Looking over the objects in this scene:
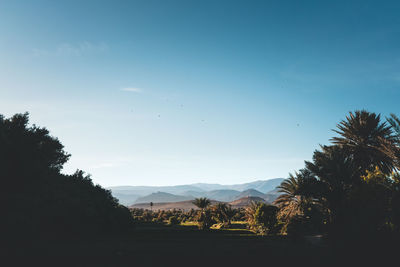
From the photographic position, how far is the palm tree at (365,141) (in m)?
20.9

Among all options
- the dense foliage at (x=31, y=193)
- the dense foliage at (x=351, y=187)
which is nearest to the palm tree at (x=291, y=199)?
the dense foliage at (x=351, y=187)

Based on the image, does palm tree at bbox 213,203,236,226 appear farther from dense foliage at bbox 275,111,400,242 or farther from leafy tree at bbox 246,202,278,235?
dense foliage at bbox 275,111,400,242

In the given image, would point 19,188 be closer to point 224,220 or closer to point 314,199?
point 314,199

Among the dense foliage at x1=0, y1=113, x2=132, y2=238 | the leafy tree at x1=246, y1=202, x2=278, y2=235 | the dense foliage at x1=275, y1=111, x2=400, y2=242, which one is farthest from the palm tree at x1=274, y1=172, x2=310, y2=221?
the dense foliage at x1=0, y1=113, x2=132, y2=238

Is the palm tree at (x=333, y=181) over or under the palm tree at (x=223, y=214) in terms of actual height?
over

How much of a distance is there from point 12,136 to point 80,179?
19.0m

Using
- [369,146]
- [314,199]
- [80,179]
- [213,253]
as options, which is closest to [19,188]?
[213,253]

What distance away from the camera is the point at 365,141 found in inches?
853

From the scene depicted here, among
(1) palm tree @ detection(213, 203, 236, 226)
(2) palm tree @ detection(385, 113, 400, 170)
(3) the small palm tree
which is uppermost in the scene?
(2) palm tree @ detection(385, 113, 400, 170)

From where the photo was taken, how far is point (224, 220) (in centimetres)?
3897

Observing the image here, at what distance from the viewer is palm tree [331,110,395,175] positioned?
20875 mm

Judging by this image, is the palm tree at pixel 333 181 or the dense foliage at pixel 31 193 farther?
the palm tree at pixel 333 181

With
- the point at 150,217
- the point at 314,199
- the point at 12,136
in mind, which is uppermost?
the point at 12,136

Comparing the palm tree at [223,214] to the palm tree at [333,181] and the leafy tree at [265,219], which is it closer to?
the leafy tree at [265,219]
